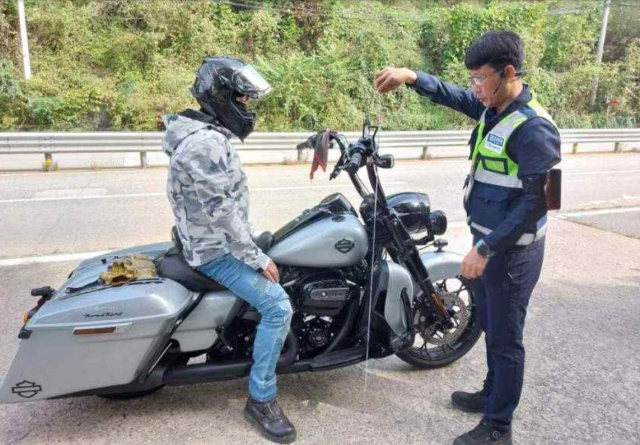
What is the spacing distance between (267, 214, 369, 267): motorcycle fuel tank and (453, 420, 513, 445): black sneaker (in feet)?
3.57

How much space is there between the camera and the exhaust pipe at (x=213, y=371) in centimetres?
292

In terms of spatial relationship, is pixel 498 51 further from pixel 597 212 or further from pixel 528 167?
pixel 597 212

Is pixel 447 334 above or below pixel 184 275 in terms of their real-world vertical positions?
→ below

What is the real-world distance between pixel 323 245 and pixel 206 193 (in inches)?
28.4

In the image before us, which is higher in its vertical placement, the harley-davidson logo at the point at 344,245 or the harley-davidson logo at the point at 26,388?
the harley-davidson logo at the point at 344,245

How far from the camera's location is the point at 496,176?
2.65 meters

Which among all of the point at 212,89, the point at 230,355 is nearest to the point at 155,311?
the point at 230,355

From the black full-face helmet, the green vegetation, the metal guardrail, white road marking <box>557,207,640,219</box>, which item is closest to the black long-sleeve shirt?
the black full-face helmet

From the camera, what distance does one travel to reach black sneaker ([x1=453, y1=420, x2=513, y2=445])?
286cm

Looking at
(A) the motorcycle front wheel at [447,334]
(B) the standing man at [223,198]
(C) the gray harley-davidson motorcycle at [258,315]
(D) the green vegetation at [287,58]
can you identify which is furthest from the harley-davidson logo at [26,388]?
(D) the green vegetation at [287,58]

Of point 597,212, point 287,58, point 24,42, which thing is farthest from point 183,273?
point 287,58

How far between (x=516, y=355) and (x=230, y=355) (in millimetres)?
1518

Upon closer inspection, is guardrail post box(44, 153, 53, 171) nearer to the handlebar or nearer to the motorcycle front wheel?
the motorcycle front wheel

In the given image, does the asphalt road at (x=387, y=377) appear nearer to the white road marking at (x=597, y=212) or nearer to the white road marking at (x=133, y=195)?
the white road marking at (x=597, y=212)
